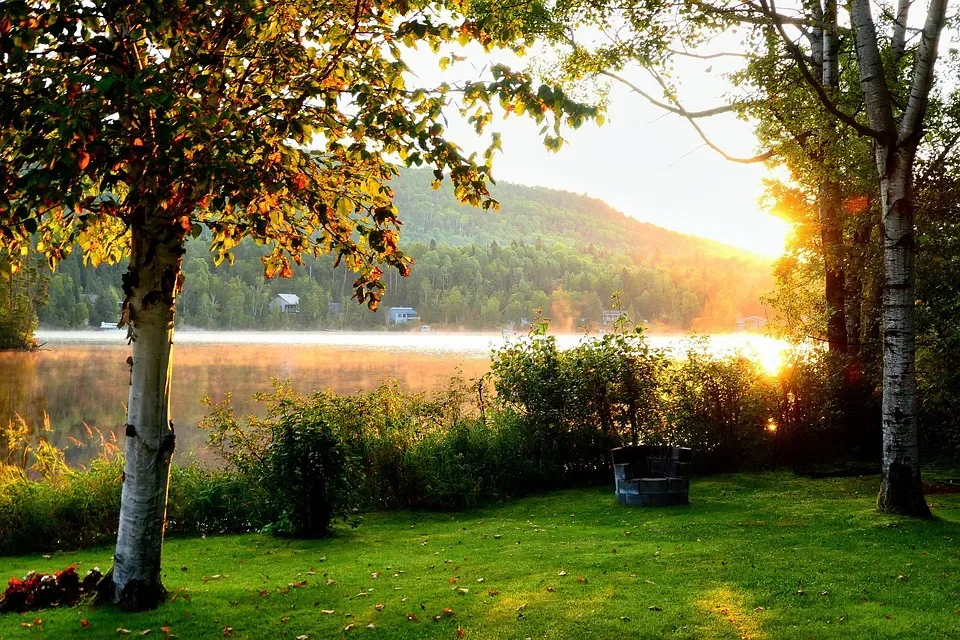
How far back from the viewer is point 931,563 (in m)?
6.86

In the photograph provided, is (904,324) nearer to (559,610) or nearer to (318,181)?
(559,610)

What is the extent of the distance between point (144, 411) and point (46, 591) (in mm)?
1841

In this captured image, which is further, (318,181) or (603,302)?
(603,302)

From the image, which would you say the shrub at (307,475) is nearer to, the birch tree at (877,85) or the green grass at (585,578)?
the green grass at (585,578)

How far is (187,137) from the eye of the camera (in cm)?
428

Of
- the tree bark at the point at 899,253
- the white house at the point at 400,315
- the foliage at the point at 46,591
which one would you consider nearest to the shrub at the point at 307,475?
the foliage at the point at 46,591

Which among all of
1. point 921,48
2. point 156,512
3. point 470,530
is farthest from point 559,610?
point 921,48

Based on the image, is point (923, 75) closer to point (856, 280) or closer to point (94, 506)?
point (856, 280)

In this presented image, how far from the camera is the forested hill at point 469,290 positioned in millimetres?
97688

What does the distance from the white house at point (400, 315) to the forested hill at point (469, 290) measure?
122 cm

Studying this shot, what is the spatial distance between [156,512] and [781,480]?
10736mm

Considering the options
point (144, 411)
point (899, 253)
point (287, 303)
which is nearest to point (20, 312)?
point (144, 411)

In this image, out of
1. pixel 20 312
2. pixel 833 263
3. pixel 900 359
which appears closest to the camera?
pixel 900 359

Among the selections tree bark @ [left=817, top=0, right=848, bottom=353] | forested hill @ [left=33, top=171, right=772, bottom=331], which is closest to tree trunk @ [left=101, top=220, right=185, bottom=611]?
tree bark @ [left=817, top=0, right=848, bottom=353]
